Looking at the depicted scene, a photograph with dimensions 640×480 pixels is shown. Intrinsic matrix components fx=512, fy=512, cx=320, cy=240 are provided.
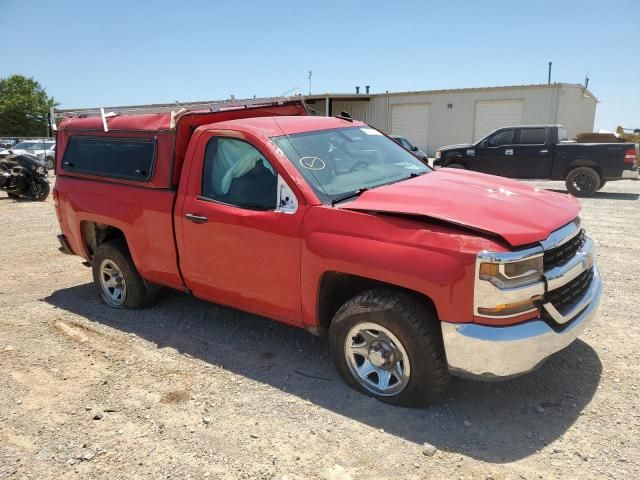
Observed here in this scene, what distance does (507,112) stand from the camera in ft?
94.0

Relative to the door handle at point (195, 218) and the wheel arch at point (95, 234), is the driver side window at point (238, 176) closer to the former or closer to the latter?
the door handle at point (195, 218)

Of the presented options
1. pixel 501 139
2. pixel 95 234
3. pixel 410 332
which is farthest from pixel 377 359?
pixel 501 139

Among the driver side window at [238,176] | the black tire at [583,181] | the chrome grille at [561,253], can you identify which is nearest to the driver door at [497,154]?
the black tire at [583,181]

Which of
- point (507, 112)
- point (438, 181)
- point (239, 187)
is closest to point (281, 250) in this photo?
point (239, 187)

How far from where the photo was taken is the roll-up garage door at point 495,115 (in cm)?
2841

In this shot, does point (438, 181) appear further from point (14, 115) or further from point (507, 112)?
point (14, 115)

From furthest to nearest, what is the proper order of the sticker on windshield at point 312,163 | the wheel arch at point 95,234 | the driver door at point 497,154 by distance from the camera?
the driver door at point 497,154, the wheel arch at point 95,234, the sticker on windshield at point 312,163

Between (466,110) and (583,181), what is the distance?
1752cm

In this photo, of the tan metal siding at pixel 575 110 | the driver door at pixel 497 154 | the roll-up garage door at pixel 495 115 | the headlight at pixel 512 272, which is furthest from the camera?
the roll-up garage door at pixel 495 115

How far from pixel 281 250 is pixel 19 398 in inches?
83.6

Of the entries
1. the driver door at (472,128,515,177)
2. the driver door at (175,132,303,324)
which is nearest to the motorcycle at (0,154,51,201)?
the driver door at (175,132,303,324)

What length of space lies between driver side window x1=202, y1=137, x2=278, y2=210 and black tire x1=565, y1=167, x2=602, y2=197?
11.7 m

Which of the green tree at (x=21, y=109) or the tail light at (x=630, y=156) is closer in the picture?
the tail light at (x=630, y=156)

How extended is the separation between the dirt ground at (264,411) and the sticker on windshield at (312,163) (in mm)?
1494
